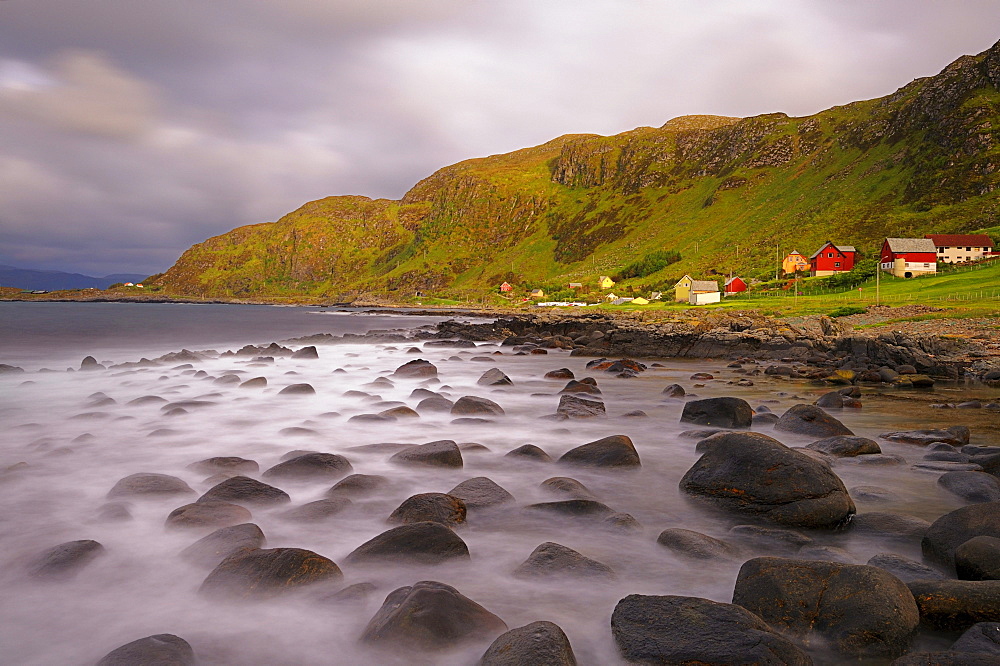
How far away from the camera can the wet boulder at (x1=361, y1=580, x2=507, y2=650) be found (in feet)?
14.7

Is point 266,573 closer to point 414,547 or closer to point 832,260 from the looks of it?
point 414,547

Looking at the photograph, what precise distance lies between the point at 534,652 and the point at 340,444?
29.4 ft

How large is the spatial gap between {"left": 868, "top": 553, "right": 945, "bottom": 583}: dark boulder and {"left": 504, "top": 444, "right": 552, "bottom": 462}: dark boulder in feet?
18.3

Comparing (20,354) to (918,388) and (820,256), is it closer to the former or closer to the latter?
(918,388)

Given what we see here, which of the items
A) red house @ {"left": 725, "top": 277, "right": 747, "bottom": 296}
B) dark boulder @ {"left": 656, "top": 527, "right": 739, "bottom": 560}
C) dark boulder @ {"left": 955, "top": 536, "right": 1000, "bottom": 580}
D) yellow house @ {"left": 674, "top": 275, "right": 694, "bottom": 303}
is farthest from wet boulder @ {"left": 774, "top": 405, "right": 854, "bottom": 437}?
red house @ {"left": 725, "top": 277, "right": 747, "bottom": 296}

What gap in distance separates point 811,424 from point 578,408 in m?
5.67

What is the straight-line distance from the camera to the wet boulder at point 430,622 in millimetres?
4473

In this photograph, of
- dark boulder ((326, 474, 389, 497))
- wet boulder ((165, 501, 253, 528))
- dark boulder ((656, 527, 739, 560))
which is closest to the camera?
dark boulder ((656, 527, 739, 560))

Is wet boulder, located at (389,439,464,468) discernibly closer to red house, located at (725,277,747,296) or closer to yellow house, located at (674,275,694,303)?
yellow house, located at (674,275,694,303)

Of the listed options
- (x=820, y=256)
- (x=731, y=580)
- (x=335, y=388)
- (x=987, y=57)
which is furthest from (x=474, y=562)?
(x=987, y=57)

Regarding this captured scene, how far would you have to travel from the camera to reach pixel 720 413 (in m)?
13.2

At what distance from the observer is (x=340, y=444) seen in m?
12.0

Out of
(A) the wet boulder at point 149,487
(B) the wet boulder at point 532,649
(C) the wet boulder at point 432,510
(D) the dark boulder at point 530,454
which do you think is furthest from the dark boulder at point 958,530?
(A) the wet boulder at point 149,487

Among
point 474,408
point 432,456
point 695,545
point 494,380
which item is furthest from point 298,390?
point 695,545
